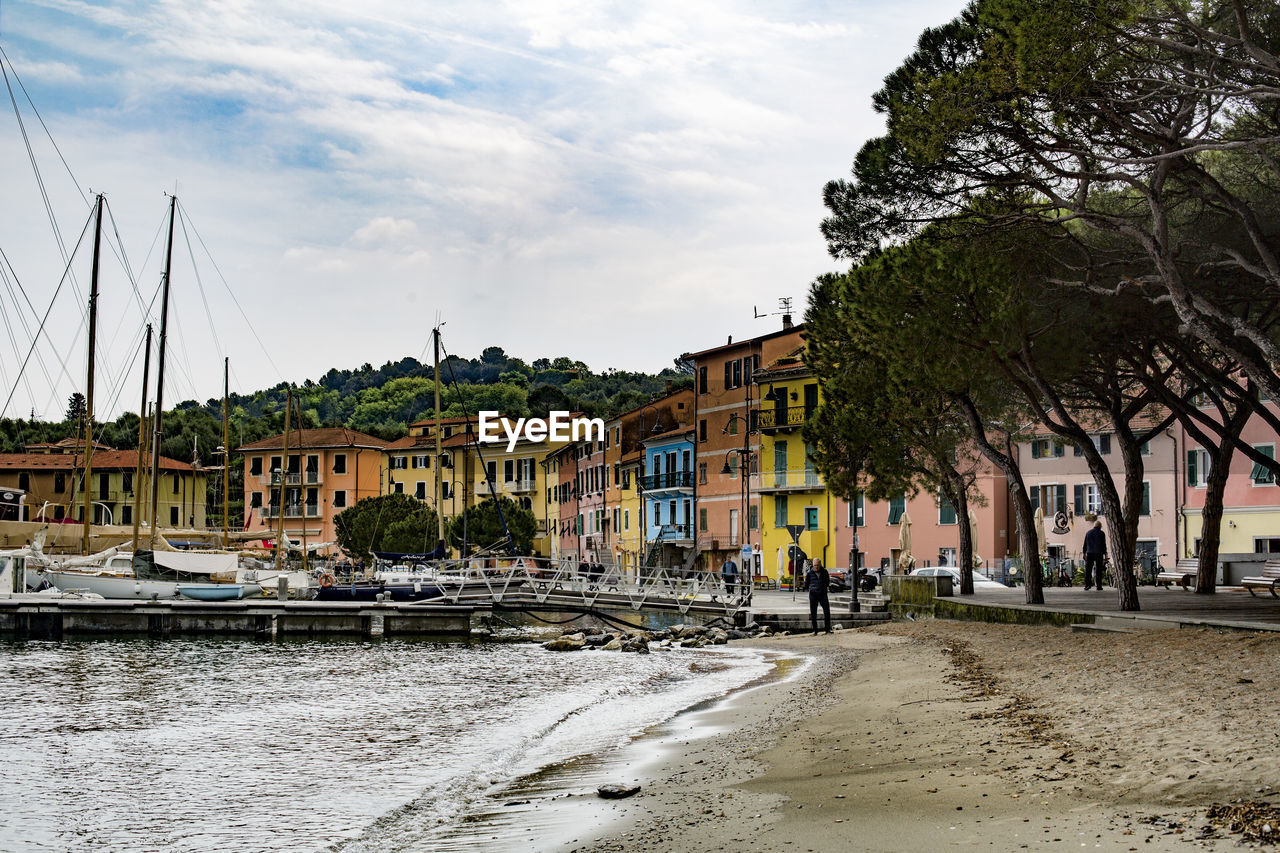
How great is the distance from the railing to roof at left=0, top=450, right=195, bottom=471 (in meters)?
48.1

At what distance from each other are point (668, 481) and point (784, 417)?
480 inches

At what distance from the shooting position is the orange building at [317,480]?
114000 mm

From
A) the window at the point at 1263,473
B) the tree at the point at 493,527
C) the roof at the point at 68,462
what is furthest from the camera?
the roof at the point at 68,462

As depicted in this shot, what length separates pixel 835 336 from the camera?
33.3 m

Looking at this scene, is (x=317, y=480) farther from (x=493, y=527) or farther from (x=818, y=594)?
(x=818, y=594)

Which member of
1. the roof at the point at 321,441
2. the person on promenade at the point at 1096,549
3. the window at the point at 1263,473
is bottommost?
the person on promenade at the point at 1096,549

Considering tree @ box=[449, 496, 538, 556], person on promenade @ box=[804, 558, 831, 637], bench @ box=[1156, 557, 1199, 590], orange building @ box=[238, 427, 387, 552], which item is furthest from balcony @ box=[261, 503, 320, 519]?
bench @ box=[1156, 557, 1199, 590]

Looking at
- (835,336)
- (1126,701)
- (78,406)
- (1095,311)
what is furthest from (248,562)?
(78,406)

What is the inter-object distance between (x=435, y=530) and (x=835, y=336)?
5654 cm

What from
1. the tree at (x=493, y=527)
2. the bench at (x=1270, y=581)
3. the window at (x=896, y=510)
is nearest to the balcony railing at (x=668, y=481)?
the tree at (x=493, y=527)

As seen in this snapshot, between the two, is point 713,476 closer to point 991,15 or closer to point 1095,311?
point 1095,311

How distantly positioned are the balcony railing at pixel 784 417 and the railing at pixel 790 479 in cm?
249

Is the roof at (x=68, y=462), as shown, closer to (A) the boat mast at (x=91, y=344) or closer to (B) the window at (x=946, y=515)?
(A) the boat mast at (x=91, y=344)

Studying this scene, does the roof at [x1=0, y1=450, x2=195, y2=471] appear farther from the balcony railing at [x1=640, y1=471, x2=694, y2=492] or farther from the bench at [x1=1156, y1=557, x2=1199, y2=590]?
the bench at [x1=1156, y1=557, x2=1199, y2=590]
